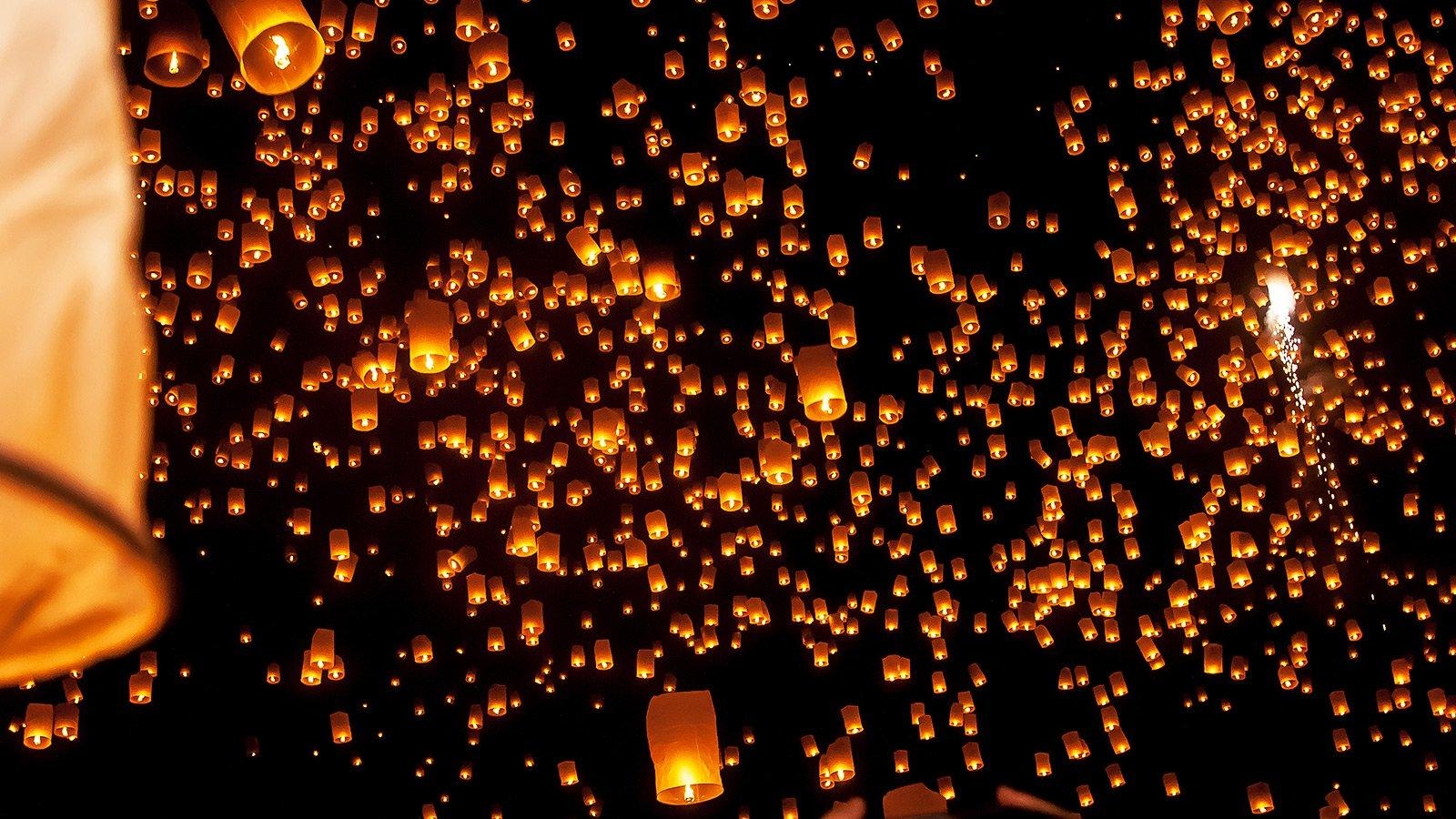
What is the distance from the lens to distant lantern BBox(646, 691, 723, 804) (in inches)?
195

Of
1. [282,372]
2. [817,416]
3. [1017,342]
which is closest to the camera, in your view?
[817,416]

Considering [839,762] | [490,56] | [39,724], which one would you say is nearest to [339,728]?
[39,724]

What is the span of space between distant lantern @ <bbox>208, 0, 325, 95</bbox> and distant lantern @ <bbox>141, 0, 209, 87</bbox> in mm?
830

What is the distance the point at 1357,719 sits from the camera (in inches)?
313

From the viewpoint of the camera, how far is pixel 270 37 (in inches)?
126

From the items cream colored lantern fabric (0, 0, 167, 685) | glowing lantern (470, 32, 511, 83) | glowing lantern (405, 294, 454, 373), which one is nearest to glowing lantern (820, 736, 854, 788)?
glowing lantern (405, 294, 454, 373)

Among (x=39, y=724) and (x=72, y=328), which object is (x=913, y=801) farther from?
(x=72, y=328)

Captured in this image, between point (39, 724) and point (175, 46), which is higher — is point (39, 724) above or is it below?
below

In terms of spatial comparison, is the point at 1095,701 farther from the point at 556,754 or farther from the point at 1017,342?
the point at 556,754

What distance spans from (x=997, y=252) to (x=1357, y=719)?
3.45 meters

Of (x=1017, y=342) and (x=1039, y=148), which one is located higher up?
(x=1039, y=148)

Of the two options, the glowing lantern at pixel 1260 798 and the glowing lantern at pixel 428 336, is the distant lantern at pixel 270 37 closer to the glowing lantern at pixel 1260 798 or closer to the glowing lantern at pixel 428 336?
the glowing lantern at pixel 428 336

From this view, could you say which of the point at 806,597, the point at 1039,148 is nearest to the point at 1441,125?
the point at 1039,148

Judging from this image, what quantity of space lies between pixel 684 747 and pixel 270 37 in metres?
2.88
